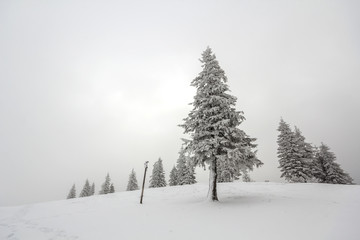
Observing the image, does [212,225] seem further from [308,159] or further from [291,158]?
[308,159]

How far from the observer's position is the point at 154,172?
4784 centimetres

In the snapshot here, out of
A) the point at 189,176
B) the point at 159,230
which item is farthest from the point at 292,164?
the point at 159,230

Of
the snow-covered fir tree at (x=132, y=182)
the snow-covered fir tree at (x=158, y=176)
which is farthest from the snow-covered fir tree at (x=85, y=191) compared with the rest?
the snow-covered fir tree at (x=158, y=176)

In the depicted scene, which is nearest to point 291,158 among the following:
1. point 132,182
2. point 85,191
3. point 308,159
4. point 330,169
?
point 308,159

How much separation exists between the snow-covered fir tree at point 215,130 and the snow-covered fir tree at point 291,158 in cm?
2072

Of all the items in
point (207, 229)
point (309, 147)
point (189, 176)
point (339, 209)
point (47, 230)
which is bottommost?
point (47, 230)

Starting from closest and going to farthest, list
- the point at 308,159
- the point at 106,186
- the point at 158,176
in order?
1. the point at 308,159
2. the point at 158,176
3. the point at 106,186

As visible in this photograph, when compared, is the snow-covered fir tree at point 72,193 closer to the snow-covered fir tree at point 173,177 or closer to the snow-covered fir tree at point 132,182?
the snow-covered fir tree at point 132,182

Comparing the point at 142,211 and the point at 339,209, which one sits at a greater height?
the point at 339,209

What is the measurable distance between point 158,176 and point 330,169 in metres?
35.3

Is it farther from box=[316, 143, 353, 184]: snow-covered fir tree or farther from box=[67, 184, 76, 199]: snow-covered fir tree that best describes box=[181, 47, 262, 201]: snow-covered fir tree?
box=[67, 184, 76, 199]: snow-covered fir tree

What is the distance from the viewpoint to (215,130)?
48.2ft

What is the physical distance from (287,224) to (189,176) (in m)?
34.9

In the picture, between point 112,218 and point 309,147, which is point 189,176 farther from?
point 112,218
